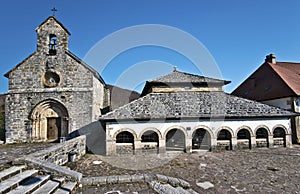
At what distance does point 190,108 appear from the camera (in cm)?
1339

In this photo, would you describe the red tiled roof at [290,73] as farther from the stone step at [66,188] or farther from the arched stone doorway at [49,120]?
the arched stone doorway at [49,120]

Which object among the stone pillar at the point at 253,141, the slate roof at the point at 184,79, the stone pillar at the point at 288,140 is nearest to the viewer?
the stone pillar at the point at 253,141

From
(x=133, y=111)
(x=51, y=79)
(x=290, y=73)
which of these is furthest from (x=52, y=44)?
(x=290, y=73)

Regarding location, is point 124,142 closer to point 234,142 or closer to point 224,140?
point 224,140

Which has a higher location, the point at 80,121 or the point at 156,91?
the point at 156,91

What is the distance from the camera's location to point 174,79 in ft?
55.5

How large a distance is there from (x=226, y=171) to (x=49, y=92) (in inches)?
548

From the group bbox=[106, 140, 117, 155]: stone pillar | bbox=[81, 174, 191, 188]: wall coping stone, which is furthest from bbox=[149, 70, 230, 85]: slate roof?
bbox=[81, 174, 191, 188]: wall coping stone

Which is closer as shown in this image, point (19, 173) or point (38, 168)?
point (19, 173)

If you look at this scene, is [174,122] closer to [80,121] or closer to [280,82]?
[80,121]

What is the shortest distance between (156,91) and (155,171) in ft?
29.4

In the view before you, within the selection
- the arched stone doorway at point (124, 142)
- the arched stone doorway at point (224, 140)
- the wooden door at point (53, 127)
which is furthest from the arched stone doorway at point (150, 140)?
the wooden door at point (53, 127)

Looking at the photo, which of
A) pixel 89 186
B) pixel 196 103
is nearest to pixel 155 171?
pixel 89 186

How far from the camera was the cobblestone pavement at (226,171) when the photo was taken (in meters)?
6.00
